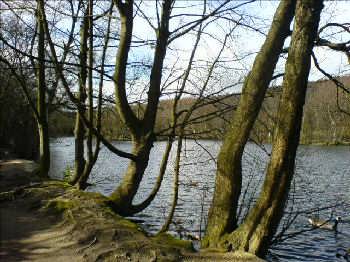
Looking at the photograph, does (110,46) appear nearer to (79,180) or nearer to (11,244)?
(79,180)

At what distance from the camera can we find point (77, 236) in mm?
6660

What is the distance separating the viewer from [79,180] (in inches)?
478

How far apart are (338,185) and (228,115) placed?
19469 mm

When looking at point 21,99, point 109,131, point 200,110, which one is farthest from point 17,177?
point 21,99

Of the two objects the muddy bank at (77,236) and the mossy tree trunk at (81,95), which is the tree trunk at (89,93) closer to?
the mossy tree trunk at (81,95)

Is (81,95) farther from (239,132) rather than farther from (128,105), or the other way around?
(239,132)

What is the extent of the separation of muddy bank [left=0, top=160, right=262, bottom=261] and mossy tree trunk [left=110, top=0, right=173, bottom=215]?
0.60 meters

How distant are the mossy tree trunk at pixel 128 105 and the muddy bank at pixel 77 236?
0.60 m

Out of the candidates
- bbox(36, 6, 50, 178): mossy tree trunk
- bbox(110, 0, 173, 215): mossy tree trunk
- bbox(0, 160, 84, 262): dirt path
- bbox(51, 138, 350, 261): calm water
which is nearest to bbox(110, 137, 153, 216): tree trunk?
bbox(110, 0, 173, 215): mossy tree trunk

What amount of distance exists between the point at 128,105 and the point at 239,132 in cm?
297

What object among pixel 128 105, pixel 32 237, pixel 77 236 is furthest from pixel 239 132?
pixel 32 237

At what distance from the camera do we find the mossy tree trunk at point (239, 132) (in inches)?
247

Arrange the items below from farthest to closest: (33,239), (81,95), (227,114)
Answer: (81,95) → (227,114) → (33,239)

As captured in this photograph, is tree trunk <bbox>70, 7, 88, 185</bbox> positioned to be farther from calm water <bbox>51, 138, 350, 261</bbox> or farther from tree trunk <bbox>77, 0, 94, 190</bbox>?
calm water <bbox>51, 138, 350, 261</bbox>
